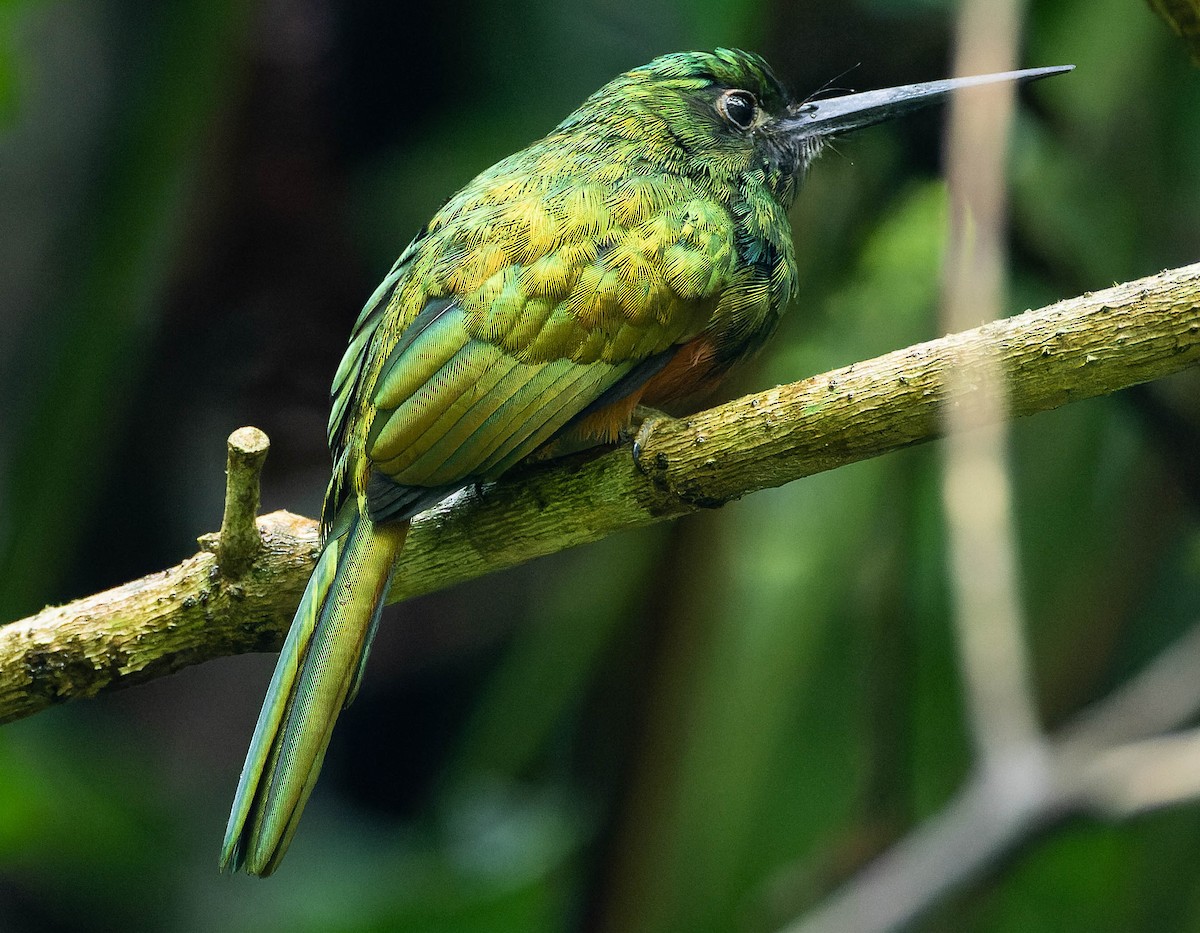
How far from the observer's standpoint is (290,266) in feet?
11.0

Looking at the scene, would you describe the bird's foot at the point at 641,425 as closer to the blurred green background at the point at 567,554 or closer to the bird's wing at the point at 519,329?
the bird's wing at the point at 519,329

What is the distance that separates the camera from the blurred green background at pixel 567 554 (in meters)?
3.05

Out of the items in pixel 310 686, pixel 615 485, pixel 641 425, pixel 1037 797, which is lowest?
pixel 1037 797

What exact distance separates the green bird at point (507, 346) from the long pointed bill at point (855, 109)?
0.02 metres

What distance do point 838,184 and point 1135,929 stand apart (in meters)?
1.88

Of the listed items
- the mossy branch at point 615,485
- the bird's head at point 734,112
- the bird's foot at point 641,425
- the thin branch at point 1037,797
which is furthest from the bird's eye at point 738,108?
the thin branch at point 1037,797

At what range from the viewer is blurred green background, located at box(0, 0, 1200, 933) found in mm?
3055

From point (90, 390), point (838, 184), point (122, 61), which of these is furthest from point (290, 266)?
point (838, 184)

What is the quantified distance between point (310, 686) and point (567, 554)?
2.16m

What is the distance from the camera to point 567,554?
13.0 ft

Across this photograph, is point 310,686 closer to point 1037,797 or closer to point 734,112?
point 1037,797

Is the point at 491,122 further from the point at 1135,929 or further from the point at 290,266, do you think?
the point at 1135,929

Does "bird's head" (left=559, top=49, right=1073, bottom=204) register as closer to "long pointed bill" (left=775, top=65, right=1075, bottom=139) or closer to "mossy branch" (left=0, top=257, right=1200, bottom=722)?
"long pointed bill" (left=775, top=65, right=1075, bottom=139)

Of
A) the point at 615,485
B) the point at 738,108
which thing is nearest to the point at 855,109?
the point at 738,108
